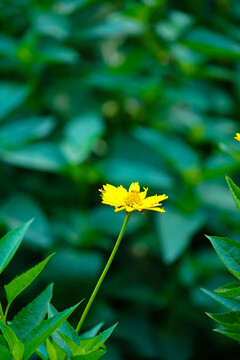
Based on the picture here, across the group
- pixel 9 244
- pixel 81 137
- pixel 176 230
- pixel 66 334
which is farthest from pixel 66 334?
pixel 81 137

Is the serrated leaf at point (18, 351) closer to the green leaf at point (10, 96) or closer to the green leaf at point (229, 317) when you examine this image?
the green leaf at point (229, 317)

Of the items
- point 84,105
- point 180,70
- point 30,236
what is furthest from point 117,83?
point 30,236

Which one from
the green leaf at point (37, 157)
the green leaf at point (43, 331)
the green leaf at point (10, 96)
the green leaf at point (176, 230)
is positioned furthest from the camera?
the green leaf at point (10, 96)

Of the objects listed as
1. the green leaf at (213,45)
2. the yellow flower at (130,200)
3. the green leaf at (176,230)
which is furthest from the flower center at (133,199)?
the green leaf at (213,45)

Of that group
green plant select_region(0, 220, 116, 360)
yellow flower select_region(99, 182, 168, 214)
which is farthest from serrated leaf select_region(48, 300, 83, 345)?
yellow flower select_region(99, 182, 168, 214)

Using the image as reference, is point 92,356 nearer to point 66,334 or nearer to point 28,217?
point 66,334

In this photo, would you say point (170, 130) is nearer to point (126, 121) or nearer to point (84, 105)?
point (126, 121)
